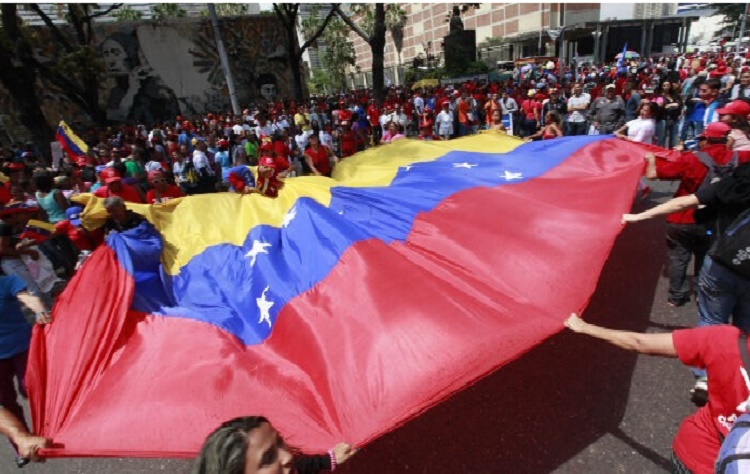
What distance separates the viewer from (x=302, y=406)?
8.71 feet

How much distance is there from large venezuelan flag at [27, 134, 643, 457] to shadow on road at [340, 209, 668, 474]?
3.11 feet

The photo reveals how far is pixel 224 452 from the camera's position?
4.97 ft

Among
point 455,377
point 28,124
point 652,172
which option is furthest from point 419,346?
point 28,124

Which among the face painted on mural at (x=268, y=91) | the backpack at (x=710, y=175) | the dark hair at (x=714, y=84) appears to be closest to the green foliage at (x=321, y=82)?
the face painted on mural at (x=268, y=91)

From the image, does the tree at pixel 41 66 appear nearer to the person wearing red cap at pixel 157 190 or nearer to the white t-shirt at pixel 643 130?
the person wearing red cap at pixel 157 190

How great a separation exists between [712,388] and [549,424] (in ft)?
5.65

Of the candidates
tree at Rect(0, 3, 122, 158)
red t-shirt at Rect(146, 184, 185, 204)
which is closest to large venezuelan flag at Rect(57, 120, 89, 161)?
tree at Rect(0, 3, 122, 158)

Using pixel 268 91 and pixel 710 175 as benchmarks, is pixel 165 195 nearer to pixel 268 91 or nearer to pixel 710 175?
pixel 710 175

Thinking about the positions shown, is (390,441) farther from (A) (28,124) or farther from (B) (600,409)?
(A) (28,124)

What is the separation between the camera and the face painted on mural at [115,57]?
87.1 feet

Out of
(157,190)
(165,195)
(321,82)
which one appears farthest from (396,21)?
(157,190)

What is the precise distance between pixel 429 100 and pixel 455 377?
17.2 metres

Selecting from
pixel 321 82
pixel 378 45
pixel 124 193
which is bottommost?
pixel 124 193

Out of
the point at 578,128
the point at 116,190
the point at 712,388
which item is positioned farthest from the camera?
the point at 578,128
